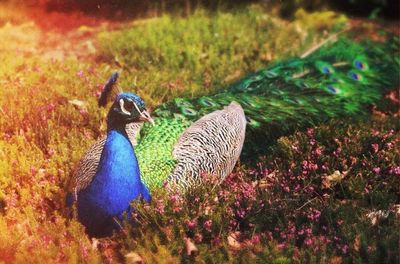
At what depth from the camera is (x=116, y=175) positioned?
10.8 ft

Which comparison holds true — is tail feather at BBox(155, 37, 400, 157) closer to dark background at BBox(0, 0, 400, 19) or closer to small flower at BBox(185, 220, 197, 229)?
dark background at BBox(0, 0, 400, 19)

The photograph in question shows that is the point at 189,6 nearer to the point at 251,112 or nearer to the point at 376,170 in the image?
the point at 251,112

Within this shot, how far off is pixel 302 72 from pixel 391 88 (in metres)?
0.77

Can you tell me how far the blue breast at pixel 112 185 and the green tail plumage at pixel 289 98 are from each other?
0.23 meters

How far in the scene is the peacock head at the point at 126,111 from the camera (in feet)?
10.8

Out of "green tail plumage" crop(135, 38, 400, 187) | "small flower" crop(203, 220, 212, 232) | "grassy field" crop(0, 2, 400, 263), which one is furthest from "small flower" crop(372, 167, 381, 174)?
"small flower" crop(203, 220, 212, 232)

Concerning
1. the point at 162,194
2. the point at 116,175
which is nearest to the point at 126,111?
the point at 116,175

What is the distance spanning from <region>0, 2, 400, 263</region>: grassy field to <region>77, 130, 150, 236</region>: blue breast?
A: 0.10 m

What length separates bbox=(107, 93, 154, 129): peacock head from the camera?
3.31 meters

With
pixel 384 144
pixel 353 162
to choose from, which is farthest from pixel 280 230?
pixel 384 144

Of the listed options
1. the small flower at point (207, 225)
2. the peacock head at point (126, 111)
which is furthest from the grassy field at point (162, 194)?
the peacock head at point (126, 111)

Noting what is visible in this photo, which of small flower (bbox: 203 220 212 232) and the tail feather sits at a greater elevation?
the tail feather

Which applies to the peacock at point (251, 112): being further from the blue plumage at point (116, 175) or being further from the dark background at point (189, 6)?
the dark background at point (189, 6)

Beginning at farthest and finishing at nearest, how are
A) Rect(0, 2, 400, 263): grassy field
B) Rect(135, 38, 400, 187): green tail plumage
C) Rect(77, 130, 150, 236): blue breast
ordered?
Rect(135, 38, 400, 187): green tail plumage < Rect(0, 2, 400, 263): grassy field < Rect(77, 130, 150, 236): blue breast
